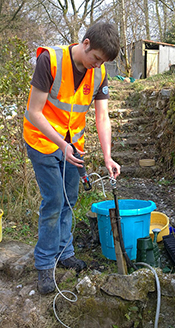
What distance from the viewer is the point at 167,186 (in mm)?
5059

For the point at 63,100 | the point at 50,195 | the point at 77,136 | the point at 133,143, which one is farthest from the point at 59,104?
the point at 133,143

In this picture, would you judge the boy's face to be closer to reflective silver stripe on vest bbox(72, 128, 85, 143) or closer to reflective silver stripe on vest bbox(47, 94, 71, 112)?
reflective silver stripe on vest bbox(47, 94, 71, 112)

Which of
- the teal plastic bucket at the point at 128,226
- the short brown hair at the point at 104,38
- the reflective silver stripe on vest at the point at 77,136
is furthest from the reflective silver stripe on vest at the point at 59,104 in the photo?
the teal plastic bucket at the point at 128,226

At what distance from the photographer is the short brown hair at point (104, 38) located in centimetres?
177

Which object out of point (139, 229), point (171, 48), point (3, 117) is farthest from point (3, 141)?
point (171, 48)

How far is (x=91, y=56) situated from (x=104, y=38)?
144 mm

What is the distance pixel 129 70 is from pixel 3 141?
415 inches

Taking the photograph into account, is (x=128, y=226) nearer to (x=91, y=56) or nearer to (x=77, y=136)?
(x=77, y=136)

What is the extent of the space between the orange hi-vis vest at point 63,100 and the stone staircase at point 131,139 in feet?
10.1

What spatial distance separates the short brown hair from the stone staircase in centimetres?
344

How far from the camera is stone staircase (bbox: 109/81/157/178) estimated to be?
5.78 metres

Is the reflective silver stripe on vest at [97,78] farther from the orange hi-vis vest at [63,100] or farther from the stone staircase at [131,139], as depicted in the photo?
the stone staircase at [131,139]

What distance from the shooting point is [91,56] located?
1.87 m

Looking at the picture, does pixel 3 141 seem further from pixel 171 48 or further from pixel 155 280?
pixel 171 48
